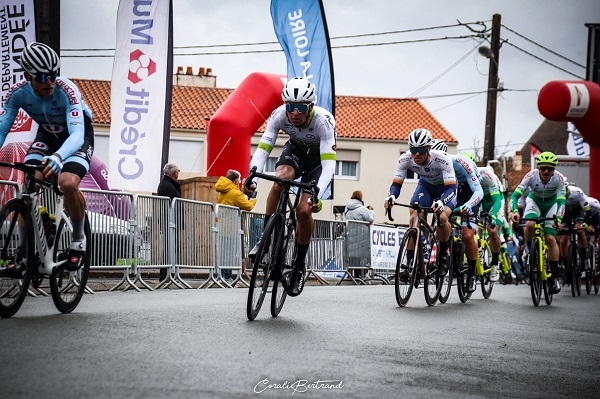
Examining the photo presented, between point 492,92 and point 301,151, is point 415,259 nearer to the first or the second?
point 301,151

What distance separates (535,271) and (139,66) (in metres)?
8.03

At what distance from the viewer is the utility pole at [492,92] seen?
3338cm

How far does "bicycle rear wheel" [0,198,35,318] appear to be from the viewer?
6.96m

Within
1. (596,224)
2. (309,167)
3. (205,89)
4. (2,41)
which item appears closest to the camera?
(309,167)

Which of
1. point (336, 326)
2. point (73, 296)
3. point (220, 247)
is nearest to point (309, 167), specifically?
point (336, 326)

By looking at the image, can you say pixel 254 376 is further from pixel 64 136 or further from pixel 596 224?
pixel 596 224

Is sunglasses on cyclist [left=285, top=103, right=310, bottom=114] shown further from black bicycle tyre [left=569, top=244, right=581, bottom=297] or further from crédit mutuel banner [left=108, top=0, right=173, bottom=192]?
black bicycle tyre [left=569, top=244, right=581, bottom=297]

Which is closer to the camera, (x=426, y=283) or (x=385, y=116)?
(x=426, y=283)

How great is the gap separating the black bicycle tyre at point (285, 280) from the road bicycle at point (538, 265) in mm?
5502

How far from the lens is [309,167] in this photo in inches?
376

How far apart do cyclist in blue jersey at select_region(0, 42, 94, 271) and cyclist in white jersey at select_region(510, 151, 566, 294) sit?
7.78 meters

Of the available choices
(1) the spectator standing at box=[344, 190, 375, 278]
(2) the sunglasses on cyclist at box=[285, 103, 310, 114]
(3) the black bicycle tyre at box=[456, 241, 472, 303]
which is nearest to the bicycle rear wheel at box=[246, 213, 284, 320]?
(2) the sunglasses on cyclist at box=[285, 103, 310, 114]

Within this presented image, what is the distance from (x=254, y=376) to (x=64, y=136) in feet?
13.1

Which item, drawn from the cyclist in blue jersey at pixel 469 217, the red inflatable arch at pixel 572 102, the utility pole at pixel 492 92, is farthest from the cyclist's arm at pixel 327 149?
the utility pole at pixel 492 92
